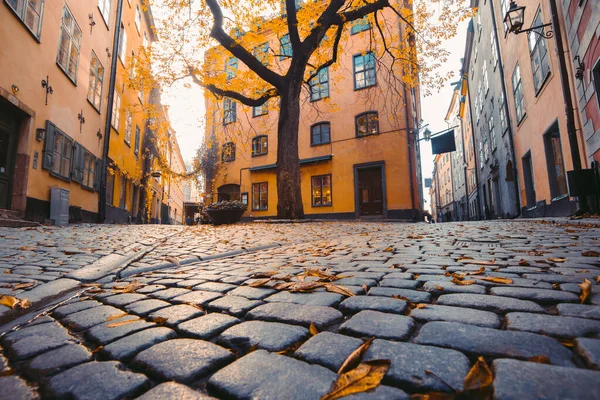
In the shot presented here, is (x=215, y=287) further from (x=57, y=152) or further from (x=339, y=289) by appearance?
(x=57, y=152)

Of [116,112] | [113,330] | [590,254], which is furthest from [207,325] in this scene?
[116,112]

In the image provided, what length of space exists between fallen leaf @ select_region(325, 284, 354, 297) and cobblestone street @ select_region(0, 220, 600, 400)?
16mm

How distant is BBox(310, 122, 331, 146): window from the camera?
60.5ft

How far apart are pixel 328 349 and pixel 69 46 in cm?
1243

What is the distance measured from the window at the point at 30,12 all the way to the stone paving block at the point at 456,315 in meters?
9.85

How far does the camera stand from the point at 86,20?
1109 cm

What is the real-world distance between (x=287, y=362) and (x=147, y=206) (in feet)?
70.1

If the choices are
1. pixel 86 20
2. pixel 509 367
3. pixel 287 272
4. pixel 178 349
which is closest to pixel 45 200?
pixel 86 20

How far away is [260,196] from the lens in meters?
19.7

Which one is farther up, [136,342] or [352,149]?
[352,149]

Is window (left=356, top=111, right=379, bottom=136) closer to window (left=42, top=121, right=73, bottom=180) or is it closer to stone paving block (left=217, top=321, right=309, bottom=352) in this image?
window (left=42, top=121, right=73, bottom=180)

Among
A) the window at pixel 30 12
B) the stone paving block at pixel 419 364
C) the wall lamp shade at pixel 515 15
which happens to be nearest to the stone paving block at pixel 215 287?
the stone paving block at pixel 419 364

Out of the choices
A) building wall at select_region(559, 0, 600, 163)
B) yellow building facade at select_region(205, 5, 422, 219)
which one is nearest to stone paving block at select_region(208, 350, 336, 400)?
building wall at select_region(559, 0, 600, 163)

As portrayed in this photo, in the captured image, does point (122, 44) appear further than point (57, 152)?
Yes
